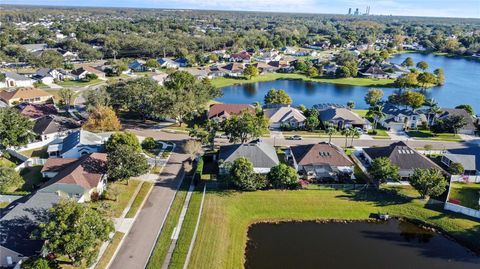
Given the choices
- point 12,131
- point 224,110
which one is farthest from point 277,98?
point 12,131

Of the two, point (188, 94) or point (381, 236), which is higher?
point (188, 94)

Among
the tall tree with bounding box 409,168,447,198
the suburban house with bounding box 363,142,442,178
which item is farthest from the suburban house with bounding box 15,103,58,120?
the tall tree with bounding box 409,168,447,198

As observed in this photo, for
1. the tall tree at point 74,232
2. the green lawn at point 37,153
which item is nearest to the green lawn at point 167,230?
the tall tree at point 74,232

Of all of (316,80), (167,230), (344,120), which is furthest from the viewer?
(316,80)

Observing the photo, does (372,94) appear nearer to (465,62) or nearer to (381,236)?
(381,236)

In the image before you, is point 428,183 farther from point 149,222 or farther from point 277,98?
point 277,98

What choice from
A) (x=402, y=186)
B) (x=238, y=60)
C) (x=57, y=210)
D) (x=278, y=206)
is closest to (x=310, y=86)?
(x=238, y=60)

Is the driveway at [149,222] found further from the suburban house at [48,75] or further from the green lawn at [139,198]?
the suburban house at [48,75]
